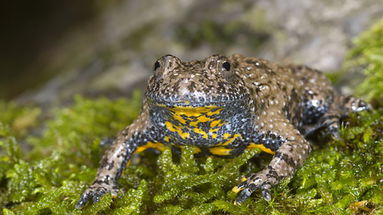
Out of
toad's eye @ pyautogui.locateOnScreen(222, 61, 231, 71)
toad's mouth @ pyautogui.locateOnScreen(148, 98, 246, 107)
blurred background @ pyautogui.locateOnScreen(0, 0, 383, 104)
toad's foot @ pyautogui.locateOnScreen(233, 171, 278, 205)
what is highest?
blurred background @ pyautogui.locateOnScreen(0, 0, 383, 104)

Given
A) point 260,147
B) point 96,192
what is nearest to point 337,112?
point 260,147

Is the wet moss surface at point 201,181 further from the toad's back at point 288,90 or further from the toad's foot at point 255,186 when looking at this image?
the toad's back at point 288,90

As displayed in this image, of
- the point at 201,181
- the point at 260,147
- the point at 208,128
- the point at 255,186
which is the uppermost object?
the point at 208,128

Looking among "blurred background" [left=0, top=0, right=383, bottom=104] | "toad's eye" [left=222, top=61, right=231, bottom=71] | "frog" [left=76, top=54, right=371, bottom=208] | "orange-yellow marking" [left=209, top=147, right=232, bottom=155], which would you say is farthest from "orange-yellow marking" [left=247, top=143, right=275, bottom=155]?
"blurred background" [left=0, top=0, right=383, bottom=104]

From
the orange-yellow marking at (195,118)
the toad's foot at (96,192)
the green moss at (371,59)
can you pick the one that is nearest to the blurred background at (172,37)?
the green moss at (371,59)

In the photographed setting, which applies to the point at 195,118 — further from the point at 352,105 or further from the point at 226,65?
the point at 352,105

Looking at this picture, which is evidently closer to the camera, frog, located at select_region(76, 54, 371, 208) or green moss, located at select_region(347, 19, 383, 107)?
frog, located at select_region(76, 54, 371, 208)

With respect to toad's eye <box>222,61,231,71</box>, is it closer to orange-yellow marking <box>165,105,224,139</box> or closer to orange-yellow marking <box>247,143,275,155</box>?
orange-yellow marking <box>165,105,224,139</box>
